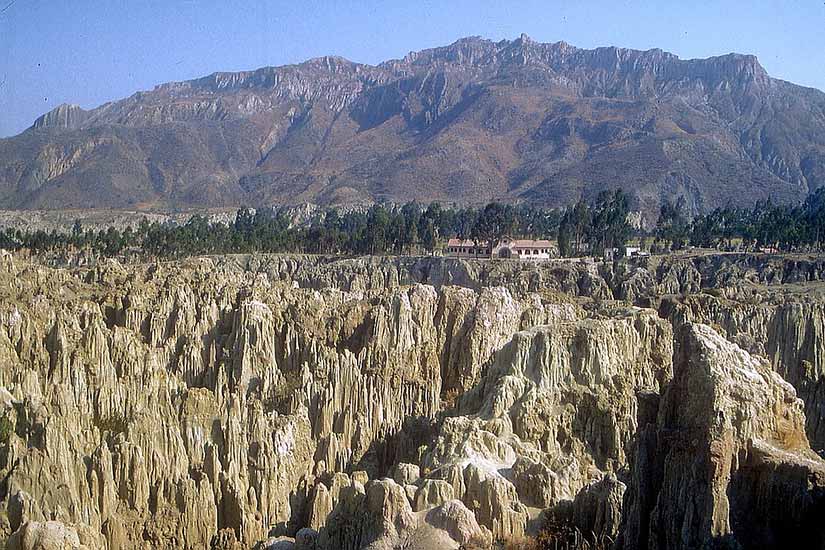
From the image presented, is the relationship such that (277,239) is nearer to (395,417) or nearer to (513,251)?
(513,251)

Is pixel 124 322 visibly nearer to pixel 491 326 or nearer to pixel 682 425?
pixel 491 326

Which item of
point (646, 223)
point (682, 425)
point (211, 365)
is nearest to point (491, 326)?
point (211, 365)

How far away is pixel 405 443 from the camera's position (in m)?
38.6

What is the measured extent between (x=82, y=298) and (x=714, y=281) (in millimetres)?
54525

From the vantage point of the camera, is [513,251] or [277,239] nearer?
[513,251]

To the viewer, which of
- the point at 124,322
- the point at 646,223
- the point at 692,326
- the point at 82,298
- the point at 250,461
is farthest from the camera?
the point at 646,223

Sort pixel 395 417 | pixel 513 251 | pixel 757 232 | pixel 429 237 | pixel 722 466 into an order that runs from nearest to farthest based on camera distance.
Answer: pixel 722 466 < pixel 395 417 < pixel 757 232 < pixel 513 251 < pixel 429 237

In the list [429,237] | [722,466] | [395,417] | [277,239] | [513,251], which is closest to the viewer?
[722,466]

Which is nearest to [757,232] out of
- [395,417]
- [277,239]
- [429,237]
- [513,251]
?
[513,251]

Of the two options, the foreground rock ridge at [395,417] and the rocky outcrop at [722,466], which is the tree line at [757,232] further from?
the rocky outcrop at [722,466]

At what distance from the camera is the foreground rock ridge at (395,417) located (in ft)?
70.3

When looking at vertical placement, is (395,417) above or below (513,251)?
below

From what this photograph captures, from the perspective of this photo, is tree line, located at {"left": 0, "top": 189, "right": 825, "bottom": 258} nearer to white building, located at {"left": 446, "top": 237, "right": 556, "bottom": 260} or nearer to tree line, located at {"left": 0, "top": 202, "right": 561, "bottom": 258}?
tree line, located at {"left": 0, "top": 202, "right": 561, "bottom": 258}

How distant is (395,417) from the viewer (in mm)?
42625
